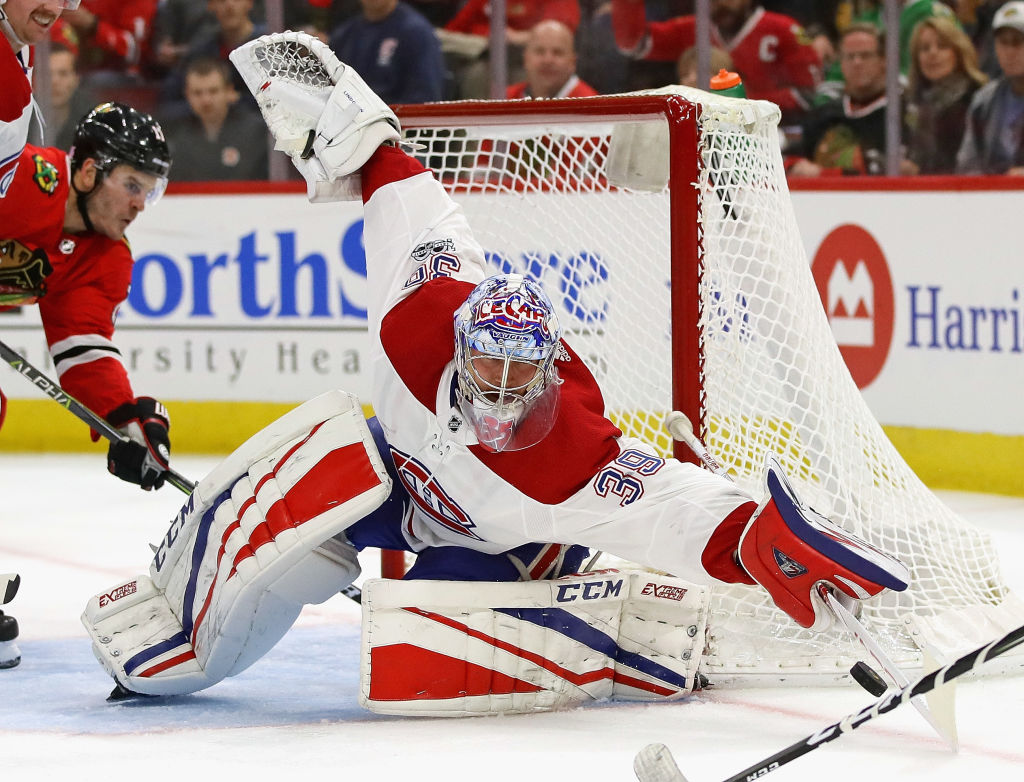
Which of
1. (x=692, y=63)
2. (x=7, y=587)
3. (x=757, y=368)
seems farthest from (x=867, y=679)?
(x=692, y=63)

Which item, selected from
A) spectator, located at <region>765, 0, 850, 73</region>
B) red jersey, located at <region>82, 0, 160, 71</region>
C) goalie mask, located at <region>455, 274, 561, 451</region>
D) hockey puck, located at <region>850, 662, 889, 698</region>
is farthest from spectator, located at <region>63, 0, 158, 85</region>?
hockey puck, located at <region>850, 662, 889, 698</region>

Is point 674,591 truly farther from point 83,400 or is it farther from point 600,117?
point 83,400

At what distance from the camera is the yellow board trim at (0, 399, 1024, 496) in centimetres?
474

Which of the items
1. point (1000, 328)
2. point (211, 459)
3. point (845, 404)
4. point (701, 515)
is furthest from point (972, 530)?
point (211, 459)

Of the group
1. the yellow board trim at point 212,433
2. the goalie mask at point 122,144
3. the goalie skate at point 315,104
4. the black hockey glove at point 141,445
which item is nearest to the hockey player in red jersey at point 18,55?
the goalie skate at point 315,104

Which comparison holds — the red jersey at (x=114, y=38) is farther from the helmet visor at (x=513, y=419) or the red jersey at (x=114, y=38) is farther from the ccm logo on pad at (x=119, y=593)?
the helmet visor at (x=513, y=419)

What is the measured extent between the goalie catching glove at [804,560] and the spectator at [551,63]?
3146 mm

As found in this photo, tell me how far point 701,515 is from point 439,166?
135cm

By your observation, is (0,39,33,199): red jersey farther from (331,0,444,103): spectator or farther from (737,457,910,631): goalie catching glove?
(331,0,444,103): spectator

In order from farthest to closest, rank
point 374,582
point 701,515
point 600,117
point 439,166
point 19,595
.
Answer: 1. point 19,595
2. point 439,166
3. point 600,117
4. point 374,582
5. point 701,515

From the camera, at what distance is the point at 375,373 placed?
2643 millimetres

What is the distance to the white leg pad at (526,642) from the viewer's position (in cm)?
248

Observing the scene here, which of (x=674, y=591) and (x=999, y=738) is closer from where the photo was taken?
(x=999, y=738)

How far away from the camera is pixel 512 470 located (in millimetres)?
2412
